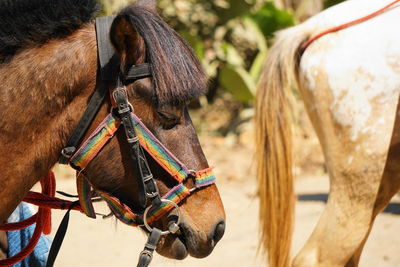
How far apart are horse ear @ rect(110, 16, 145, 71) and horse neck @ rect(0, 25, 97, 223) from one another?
10 cm

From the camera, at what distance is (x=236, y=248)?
4.52 metres

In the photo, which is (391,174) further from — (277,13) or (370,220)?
(277,13)

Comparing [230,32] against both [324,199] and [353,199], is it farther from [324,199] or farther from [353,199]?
[353,199]

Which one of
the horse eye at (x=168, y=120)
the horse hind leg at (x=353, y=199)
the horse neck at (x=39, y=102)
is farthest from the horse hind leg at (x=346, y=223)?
the horse neck at (x=39, y=102)

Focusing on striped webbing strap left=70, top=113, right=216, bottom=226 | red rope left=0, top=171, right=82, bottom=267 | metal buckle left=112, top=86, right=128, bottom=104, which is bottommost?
red rope left=0, top=171, right=82, bottom=267

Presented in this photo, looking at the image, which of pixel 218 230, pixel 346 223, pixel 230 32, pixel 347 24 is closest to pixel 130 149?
pixel 218 230

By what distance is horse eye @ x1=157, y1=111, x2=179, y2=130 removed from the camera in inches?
71.1

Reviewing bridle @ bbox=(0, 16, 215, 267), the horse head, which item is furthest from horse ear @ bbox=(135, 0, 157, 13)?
bridle @ bbox=(0, 16, 215, 267)

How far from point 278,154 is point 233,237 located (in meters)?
1.90

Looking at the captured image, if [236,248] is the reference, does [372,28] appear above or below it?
above

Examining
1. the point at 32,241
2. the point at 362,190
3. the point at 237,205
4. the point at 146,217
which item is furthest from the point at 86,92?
the point at 237,205

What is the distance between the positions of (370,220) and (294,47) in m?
0.96

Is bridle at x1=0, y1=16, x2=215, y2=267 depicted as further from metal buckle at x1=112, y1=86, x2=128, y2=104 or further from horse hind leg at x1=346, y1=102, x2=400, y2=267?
horse hind leg at x1=346, y1=102, x2=400, y2=267

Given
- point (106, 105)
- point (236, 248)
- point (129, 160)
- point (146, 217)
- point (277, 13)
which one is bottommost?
point (236, 248)
